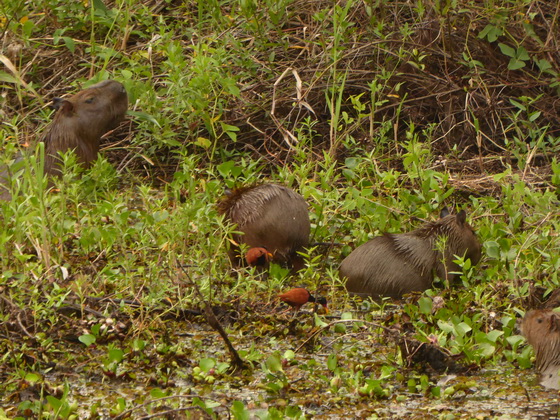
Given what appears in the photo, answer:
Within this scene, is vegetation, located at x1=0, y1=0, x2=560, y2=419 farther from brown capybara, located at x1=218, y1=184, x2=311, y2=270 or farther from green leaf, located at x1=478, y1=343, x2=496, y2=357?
brown capybara, located at x1=218, y1=184, x2=311, y2=270

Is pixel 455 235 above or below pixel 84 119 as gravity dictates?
above

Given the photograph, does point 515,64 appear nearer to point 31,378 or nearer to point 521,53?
point 521,53

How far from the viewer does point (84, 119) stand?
680 cm

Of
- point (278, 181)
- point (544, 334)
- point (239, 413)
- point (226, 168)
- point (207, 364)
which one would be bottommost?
point (278, 181)

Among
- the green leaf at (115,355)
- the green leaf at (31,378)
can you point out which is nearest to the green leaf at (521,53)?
the green leaf at (115,355)

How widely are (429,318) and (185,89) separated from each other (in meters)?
2.88

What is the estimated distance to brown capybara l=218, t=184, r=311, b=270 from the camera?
17.1 feet

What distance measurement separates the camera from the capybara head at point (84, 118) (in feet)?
22.3

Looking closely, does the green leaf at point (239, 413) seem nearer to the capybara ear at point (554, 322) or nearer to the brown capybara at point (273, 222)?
the capybara ear at point (554, 322)

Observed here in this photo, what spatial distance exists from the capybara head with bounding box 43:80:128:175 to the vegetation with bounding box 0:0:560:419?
18 cm

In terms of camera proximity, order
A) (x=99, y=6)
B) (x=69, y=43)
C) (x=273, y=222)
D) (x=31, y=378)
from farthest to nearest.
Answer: (x=99, y=6), (x=69, y=43), (x=273, y=222), (x=31, y=378)

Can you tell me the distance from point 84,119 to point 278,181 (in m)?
1.46

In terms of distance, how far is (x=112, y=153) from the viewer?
725 centimetres

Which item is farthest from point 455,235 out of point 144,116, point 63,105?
point 63,105
